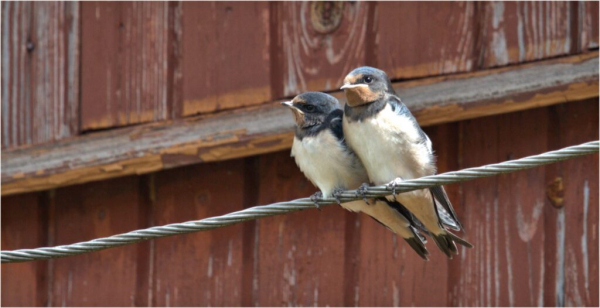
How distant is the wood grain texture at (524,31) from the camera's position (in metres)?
4.04

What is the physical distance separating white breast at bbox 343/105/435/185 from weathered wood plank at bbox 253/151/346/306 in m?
0.56

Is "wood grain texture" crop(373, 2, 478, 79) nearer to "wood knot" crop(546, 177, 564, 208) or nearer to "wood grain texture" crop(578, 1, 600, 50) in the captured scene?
"wood grain texture" crop(578, 1, 600, 50)

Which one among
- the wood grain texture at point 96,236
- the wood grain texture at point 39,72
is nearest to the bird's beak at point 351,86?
the wood grain texture at point 96,236

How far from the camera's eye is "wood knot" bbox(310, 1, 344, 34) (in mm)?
4416

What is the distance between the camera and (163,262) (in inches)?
177

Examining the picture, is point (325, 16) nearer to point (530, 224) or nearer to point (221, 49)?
point (221, 49)

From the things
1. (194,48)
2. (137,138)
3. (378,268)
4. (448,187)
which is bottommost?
(378,268)

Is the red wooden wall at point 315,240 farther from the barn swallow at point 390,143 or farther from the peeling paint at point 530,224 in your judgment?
the barn swallow at point 390,143

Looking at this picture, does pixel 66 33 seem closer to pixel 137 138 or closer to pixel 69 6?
pixel 69 6

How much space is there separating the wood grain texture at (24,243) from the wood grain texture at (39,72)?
0.91ft

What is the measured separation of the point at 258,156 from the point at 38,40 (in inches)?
50.7

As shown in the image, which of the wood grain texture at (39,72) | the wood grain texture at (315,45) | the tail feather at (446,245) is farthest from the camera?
the wood grain texture at (39,72)

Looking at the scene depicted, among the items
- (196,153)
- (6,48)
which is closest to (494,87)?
(196,153)

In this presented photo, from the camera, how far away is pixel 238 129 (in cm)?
426
